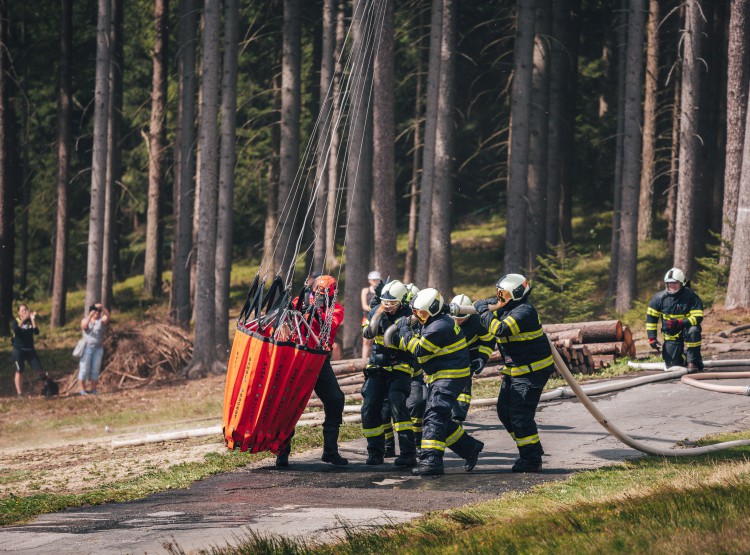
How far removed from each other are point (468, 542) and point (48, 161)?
4044 centimetres

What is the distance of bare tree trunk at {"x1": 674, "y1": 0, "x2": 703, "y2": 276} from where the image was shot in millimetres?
26188

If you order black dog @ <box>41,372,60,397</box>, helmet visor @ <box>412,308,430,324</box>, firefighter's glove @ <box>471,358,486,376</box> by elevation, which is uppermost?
helmet visor @ <box>412,308,430,324</box>

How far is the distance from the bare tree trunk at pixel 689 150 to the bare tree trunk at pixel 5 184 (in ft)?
Answer: 65.8

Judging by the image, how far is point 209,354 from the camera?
25188 millimetres

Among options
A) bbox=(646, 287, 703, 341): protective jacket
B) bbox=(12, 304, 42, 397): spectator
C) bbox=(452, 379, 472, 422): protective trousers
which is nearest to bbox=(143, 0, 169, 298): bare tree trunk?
bbox=(12, 304, 42, 397): spectator

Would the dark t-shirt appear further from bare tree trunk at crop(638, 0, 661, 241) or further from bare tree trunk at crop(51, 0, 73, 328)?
bare tree trunk at crop(638, 0, 661, 241)

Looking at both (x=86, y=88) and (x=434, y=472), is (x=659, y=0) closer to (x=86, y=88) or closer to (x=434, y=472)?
(x=86, y=88)

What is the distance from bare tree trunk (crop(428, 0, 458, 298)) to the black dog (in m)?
9.55

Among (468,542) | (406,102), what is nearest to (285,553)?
(468,542)

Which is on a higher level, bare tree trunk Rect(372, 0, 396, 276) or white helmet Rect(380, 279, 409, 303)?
bare tree trunk Rect(372, 0, 396, 276)

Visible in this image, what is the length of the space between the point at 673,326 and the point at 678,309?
35cm

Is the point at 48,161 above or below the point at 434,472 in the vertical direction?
above

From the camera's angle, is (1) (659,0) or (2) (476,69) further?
(2) (476,69)

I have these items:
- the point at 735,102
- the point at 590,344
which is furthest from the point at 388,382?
the point at 735,102
